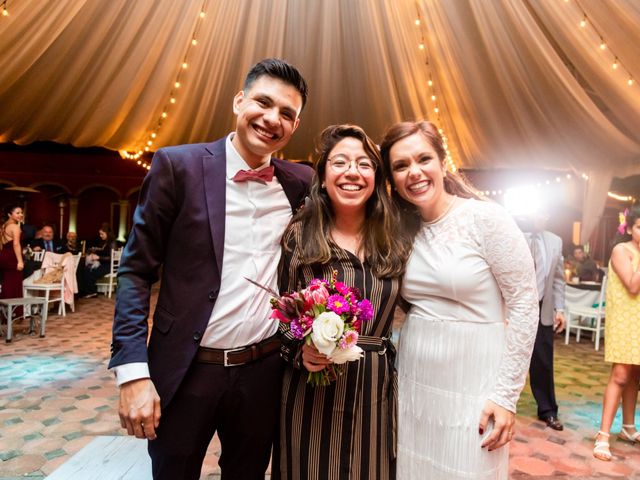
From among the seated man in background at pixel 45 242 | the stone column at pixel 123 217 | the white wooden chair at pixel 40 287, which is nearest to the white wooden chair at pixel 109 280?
the seated man in background at pixel 45 242

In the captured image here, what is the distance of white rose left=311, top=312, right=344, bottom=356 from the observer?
1117 millimetres

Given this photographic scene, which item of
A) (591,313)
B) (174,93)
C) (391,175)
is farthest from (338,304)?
(591,313)

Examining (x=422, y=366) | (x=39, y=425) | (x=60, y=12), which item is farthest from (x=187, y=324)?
(x=60, y=12)

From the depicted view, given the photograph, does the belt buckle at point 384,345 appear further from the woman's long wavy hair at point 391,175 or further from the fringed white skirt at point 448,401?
the woman's long wavy hair at point 391,175

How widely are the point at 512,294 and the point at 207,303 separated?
0.97 meters

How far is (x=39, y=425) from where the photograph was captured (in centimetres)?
315

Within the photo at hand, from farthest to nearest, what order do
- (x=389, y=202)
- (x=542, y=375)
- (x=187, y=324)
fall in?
(x=542, y=375) < (x=389, y=202) < (x=187, y=324)

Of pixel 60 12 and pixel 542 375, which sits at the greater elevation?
pixel 60 12

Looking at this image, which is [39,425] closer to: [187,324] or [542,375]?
[187,324]

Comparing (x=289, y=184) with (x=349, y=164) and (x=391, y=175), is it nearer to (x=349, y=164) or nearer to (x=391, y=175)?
(x=349, y=164)

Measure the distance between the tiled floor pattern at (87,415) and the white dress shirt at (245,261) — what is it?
5.28ft

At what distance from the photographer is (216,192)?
142 centimetres

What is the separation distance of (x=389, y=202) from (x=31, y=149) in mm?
14222

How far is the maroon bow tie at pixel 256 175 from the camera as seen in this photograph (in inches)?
57.7
